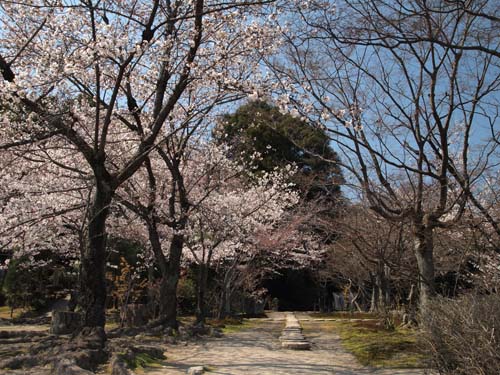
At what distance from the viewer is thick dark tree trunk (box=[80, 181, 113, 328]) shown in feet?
23.9

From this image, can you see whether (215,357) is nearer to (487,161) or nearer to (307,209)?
(487,161)

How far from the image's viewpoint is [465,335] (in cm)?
414

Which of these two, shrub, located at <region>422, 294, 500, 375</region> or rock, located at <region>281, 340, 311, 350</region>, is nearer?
shrub, located at <region>422, 294, 500, 375</region>

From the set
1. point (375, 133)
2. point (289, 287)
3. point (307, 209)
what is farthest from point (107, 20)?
point (289, 287)

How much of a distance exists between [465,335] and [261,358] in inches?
162

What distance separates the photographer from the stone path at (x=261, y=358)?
6.47 meters

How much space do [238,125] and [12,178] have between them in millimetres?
11491

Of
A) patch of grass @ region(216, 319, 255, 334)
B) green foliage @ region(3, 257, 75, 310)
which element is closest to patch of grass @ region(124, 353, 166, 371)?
patch of grass @ region(216, 319, 255, 334)

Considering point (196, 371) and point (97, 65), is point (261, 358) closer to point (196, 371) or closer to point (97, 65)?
point (196, 371)

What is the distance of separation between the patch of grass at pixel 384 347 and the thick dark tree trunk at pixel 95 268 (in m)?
4.11

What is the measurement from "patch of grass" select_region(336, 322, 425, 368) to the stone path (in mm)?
247

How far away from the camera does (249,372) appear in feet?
20.7

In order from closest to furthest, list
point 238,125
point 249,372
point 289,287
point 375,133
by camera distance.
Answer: point 249,372
point 375,133
point 238,125
point 289,287

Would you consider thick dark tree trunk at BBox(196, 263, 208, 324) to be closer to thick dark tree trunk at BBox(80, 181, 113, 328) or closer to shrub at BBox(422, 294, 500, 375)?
thick dark tree trunk at BBox(80, 181, 113, 328)
